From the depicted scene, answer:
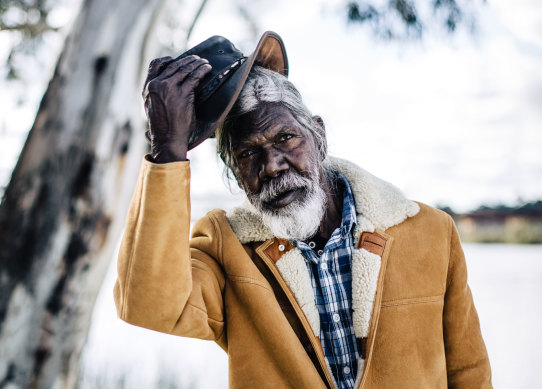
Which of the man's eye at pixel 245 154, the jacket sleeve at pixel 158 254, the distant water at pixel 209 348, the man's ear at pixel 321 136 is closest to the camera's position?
the jacket sleeve at pixel 158 254

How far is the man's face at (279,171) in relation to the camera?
186 centimetres

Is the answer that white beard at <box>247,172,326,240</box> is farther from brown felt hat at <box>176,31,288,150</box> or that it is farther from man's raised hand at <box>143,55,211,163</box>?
man's raised hand at <box>143,55,211,163</box>

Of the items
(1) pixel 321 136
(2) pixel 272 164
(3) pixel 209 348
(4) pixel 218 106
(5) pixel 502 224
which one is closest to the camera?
(4) pixel 218 106

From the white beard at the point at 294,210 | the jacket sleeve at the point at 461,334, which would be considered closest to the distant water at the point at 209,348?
the jacket sleeve at the point at 461,334

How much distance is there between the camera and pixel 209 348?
5430mm

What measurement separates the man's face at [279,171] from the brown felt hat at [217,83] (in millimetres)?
268

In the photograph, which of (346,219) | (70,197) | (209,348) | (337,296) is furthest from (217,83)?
(209,348)

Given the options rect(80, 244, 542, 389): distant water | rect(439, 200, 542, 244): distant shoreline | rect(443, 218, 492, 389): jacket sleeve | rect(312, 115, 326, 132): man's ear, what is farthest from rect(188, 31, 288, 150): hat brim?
rect(439, 200, 542, 244): distant shoreline

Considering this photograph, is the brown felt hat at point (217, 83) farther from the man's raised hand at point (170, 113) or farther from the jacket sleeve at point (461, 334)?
the jacket sleeve at point (461, 334)

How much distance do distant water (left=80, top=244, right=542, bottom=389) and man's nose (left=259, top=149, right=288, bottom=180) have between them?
11.5 feet

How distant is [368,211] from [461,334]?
0.65m

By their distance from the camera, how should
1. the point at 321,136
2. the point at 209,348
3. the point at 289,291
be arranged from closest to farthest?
the point at 289,291 < the point at 321,136 < the point at 209,348

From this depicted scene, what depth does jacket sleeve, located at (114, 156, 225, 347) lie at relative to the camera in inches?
54.9

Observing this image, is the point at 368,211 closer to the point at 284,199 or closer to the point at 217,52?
the point at 284,199
